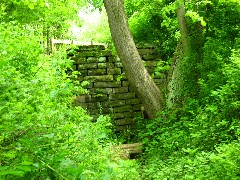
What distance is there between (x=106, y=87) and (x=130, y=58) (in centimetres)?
181

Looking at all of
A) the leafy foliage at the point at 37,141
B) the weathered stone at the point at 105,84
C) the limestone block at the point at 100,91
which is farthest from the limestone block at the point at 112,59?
the leafy foliage at the point at 37,141

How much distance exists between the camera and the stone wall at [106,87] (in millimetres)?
8508

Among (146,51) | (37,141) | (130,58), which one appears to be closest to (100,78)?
(146,51)

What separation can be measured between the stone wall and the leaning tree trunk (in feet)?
4.73

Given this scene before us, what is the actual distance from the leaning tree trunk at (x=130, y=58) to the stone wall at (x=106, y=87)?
1.44 meters

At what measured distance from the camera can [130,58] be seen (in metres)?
6.92

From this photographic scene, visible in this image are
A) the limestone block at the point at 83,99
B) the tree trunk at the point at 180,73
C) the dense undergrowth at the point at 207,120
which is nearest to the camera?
the dense undergrowth at the point at 207,120

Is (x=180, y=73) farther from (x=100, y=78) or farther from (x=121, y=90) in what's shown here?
(x=100, y=78)

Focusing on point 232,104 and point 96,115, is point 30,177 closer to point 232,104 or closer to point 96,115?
point 232,104

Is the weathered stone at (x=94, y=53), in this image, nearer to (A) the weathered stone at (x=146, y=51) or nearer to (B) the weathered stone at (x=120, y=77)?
(B) the weathered stone at (x=120, y=77)

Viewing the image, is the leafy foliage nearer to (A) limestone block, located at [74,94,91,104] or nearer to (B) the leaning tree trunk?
(B) the leaning tree trunk

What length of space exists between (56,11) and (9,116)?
8.56 metres

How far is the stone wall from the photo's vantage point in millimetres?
8508

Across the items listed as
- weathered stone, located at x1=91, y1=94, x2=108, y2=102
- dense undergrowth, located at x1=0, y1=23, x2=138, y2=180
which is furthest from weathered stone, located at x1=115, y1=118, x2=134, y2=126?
dense undergrowth, located at x1=0, y1=23, x2=138, y2=180
